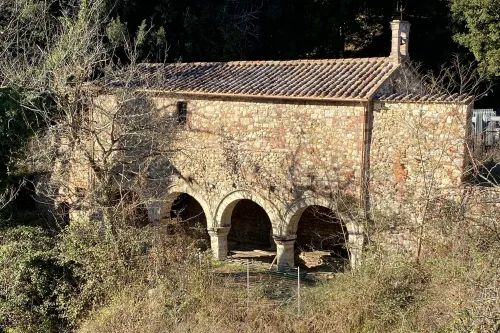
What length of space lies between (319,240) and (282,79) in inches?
214

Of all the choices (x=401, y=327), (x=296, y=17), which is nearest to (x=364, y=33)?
(x=296, y=17)

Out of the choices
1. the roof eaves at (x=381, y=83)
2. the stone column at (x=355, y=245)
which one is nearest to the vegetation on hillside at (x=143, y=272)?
the stone column at (x=355, y=245)

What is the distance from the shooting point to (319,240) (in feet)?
59.6

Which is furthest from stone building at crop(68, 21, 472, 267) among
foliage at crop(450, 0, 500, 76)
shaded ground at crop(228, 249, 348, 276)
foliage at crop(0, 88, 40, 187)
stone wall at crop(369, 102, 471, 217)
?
foliage at crop(450, 0, 500, 76)

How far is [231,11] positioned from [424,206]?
638 inches

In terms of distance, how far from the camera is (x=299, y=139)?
14.9 meters

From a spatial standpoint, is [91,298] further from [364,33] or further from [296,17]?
[364,33]

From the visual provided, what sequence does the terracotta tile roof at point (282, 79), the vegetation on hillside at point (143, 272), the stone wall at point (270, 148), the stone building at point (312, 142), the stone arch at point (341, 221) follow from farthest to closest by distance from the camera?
the terracotta tile roof at point (282, 79), the stone wall at point (270, 148), the stone arch at point (341, 221), the stone building at point (312, 142), the vegetation on hillside at point (143, 272)

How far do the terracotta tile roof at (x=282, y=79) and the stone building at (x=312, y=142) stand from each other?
0.04 metres

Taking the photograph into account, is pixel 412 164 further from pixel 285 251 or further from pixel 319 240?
pixel 319 240

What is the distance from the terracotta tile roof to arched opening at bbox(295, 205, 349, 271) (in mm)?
3978

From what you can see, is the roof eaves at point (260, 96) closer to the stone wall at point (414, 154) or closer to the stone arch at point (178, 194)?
the stone wall at point (414, 154)

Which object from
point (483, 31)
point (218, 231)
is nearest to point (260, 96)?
point (218, 231)

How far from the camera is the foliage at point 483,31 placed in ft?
69.5
